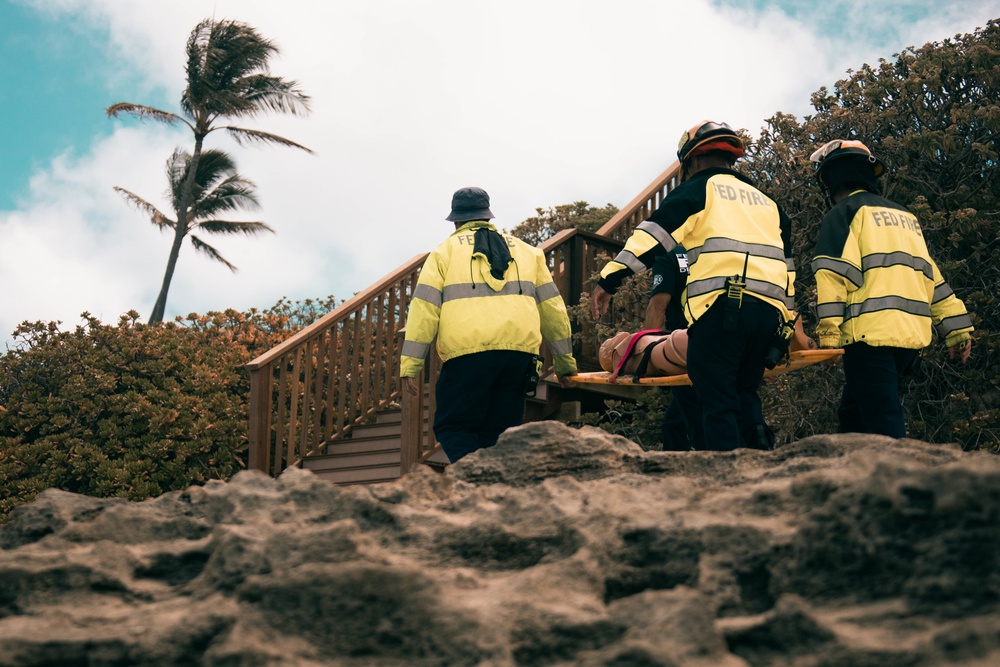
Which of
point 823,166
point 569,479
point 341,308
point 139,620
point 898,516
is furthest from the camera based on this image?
point 341,308

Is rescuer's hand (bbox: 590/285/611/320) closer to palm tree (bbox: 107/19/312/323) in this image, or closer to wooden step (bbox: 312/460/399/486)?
wooden step (bbox: 312/460/399/486)

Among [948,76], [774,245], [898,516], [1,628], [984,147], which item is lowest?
[1,628]

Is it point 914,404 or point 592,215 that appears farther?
point 592,215

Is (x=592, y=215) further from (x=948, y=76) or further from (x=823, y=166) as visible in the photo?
(x=823, y=166)

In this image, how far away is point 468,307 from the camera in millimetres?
5676

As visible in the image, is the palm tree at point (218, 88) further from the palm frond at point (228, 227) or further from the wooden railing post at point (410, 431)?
the wooden railing post at point (410, 431)

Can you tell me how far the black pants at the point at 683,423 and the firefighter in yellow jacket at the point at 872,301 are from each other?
732mm

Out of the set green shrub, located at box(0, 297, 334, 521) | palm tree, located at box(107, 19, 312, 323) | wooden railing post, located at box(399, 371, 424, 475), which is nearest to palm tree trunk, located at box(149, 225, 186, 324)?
palm tree, located at box(107, 19, 312, 323)

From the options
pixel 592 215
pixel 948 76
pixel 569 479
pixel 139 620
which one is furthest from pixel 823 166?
pixel 592 215

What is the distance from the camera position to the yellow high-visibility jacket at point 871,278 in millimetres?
5203

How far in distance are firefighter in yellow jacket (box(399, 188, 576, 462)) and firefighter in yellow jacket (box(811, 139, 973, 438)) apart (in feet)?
5.13

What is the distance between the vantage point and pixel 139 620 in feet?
8.71

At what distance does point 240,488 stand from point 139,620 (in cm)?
66

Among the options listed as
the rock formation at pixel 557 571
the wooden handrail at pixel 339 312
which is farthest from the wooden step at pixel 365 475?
the rock formation at pixel 557 571
